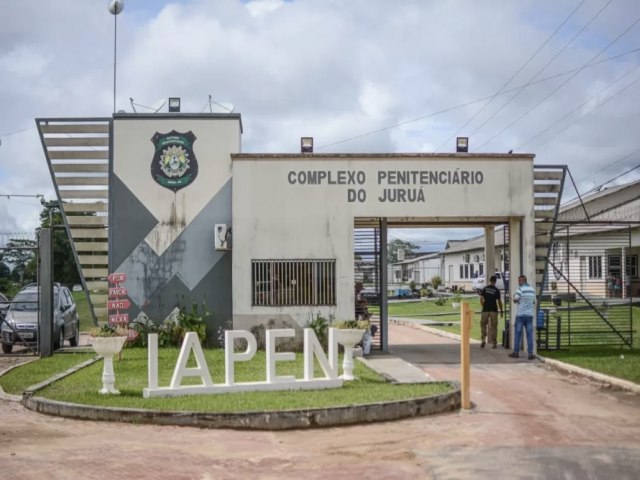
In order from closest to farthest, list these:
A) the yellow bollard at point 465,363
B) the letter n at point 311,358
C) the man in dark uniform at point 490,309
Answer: the yellow bollard at point 465,363 → the letter n at point 311,358 → the man in dark uniform at point 490,309

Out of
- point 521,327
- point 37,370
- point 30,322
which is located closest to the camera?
point 37,370

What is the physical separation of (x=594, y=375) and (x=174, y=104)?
10950 millimetres

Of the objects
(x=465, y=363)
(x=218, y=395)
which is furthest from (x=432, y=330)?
(x=218, y=395)

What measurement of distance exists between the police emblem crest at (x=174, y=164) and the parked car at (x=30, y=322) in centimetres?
401

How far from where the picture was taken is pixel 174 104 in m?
18.8

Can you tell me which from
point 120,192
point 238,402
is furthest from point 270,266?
point 238,402

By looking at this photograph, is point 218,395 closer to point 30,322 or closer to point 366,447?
point 366,447


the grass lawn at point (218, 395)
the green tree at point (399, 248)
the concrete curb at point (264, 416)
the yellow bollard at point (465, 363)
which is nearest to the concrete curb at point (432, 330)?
the grass lawn at point (218, 395)

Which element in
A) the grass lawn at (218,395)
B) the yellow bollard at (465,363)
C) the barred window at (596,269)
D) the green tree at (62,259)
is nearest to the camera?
the grass lawn at (218,395)

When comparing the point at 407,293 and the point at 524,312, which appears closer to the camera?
the point at 524,312

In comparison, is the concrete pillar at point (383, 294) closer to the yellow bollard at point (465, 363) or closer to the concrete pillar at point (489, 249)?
the concrete pillar at point (489, 249)

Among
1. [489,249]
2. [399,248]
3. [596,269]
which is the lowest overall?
[596,269]

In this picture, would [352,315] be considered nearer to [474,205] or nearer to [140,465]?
[474,205]

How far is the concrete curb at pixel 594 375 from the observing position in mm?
12750
